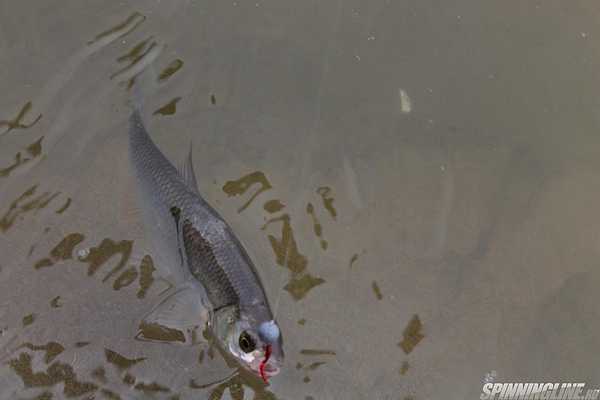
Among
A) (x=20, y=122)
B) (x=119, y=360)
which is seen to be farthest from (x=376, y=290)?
(x=20, y=122)

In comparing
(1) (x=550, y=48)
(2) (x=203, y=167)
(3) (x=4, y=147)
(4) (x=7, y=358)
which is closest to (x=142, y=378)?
(4) (x=7, y=358)

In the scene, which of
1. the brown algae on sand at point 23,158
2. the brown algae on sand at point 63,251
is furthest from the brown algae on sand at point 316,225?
the brown algae on sand at point 23,158

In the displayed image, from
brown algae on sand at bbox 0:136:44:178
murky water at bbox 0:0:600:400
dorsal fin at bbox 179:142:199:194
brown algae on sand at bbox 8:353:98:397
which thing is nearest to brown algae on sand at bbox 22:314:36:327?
murky water at bbox 0:0:600:400

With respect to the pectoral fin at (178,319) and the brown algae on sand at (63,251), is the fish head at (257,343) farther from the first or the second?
the brown algae on sand at (63,251)

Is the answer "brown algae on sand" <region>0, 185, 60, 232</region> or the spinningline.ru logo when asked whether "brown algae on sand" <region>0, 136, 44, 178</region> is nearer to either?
"brown algae on sand" <region>0, 185, 60, 232</region>

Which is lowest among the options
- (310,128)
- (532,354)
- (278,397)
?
(532,354)

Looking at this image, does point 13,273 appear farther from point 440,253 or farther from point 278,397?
point 440,253

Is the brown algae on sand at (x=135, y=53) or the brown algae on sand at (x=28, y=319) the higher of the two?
the brown algae on sand at (x=135, y=53)
